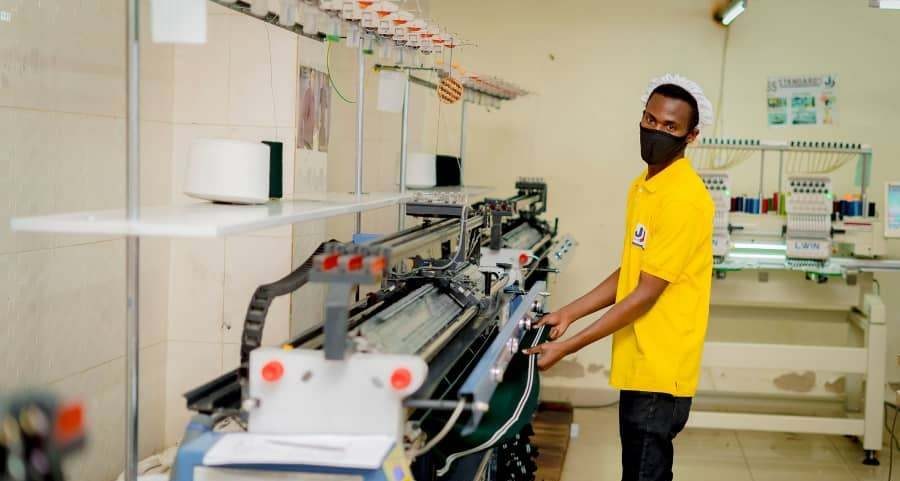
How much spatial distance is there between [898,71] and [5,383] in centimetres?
512

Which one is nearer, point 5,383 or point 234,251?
point 5,383

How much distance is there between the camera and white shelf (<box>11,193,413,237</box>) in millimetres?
1869

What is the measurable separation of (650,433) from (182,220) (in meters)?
1.60

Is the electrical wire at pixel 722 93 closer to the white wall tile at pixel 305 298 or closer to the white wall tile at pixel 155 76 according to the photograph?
the white wall tile at pixel 305 298

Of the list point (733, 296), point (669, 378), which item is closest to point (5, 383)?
point (669, 378)

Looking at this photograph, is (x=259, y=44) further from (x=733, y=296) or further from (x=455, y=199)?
(x=733, y=296)

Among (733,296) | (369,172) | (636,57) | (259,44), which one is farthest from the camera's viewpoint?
(636,57)

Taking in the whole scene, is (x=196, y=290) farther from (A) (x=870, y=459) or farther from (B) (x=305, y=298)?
(A) (x=870, y=459)

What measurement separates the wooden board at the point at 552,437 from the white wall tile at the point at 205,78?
7.35 feet

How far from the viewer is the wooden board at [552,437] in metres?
4.66

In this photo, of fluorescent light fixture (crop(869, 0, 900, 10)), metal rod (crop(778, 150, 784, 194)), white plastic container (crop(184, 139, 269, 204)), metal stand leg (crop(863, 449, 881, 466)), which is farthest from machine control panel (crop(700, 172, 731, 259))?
white plastic container (crop(184, 139, 269, 204))

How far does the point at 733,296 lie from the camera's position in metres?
5.54

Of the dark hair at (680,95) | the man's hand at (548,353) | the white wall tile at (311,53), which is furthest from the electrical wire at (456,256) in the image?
the white wall tile at (311,53)

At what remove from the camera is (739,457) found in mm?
5047
